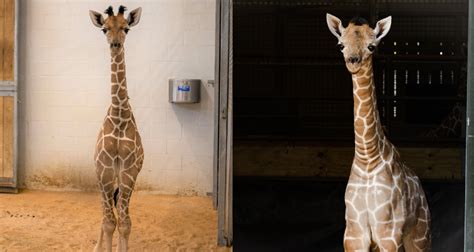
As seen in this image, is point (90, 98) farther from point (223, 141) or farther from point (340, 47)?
point (340, 47)

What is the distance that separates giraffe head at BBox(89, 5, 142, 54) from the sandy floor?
879 mm

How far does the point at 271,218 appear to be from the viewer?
273 cm

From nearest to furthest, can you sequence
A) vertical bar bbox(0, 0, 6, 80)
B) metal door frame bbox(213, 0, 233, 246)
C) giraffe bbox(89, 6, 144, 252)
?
giraffe bbox(89, 6, 144, 252)
metal door frame bbox(213, 0, 233, 246)
vertical bar bbox(0, 0, 6, 80)

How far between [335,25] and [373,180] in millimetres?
613

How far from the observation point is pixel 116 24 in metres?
3.21

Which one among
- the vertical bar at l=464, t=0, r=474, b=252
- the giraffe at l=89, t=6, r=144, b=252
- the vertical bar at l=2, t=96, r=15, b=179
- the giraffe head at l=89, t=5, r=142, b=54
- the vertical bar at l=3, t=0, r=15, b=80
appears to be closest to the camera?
the vertical bar at l=464, t=0, r=474, b=252

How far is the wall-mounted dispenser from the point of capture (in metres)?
3.91

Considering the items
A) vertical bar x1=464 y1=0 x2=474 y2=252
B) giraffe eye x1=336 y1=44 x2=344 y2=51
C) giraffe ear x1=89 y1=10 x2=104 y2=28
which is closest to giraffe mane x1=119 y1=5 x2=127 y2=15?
giraffe ear x1=89 y1=10 x2=104 y2=28

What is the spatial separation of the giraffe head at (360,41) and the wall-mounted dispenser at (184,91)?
1.64 meters

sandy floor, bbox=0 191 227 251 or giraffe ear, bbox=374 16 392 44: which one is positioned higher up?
giraffe ear, bbox=374 16 392 44

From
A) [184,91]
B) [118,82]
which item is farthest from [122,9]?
[184,91]

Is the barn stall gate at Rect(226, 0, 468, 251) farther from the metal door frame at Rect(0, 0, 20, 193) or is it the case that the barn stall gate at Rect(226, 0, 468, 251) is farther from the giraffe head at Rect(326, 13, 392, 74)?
the metal door frame at Rect(0, 0, 20, 193)

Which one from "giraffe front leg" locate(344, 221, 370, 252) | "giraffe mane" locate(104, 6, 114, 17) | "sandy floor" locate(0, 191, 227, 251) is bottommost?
"sandy floor" locate(0, 191, 227, 251)

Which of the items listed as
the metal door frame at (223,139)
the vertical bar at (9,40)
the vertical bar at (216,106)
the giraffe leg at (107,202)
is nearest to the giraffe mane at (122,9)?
the metal door frame at (223,139)
